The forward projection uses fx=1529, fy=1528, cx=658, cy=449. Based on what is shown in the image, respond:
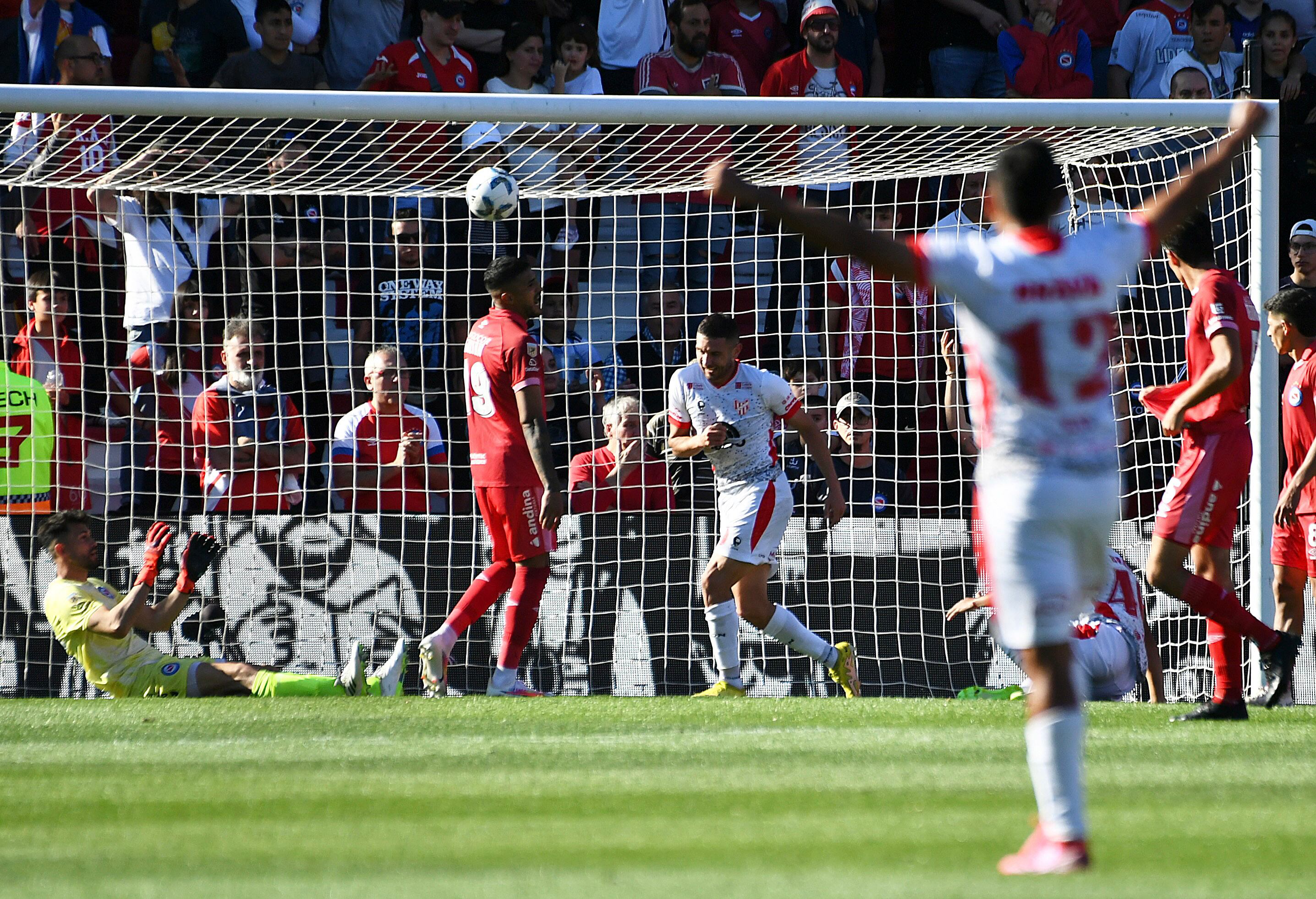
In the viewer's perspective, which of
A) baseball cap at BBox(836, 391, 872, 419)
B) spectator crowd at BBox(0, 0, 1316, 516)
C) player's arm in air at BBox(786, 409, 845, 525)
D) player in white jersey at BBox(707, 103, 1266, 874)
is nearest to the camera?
player in white jersey at BBox(707, 103, 1266, 874)

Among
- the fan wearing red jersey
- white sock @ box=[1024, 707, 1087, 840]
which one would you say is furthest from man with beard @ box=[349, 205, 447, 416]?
white sock @ box=[1024, 707, 1087, 840]

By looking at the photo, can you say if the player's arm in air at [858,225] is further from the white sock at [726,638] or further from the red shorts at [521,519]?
the white sock at [726,638]

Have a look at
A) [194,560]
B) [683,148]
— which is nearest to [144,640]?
[194,560]

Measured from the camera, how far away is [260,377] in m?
10.8

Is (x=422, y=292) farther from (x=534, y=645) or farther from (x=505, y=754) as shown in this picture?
(x=505, y=754)

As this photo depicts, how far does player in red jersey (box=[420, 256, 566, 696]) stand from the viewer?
28.9ft

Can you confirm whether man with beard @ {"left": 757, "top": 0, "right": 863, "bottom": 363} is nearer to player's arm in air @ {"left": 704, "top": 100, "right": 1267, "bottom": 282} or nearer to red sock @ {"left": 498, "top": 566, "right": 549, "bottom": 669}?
red sock @ {"left": 498, "top": 566, "right": 549, "bottom": 669}

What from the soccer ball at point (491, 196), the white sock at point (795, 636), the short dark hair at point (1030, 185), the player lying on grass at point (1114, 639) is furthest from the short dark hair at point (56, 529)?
the short dark hair at point (1030, 185)

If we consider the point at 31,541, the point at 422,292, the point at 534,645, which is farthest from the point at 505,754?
the point at 422,292

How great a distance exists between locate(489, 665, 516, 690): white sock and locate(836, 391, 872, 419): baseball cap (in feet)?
10.9

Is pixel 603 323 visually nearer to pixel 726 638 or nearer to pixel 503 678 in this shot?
pixel 726 638

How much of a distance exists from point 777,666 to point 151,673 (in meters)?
3.90

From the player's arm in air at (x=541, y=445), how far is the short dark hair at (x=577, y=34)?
4838mm

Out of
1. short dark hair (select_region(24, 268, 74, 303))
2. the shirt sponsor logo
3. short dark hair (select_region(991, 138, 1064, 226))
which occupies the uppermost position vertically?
short dark hair (select_region(24, 268, 74, 303))
